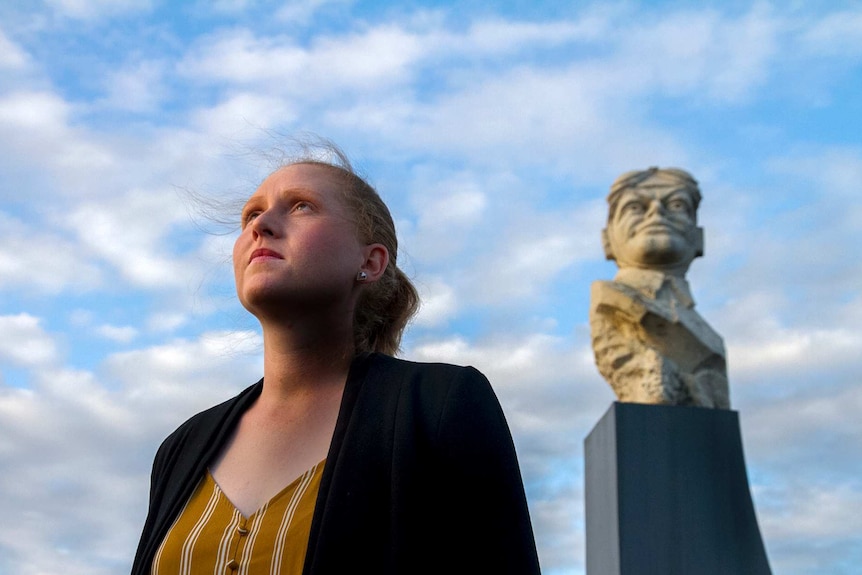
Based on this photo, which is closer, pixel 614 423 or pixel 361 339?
pixel 361 339

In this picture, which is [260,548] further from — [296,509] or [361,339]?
[361,339]

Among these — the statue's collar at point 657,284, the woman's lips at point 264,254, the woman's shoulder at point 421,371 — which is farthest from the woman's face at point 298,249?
the statue's collar at point 657,284

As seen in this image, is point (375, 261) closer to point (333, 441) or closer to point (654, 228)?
point (333, 441)

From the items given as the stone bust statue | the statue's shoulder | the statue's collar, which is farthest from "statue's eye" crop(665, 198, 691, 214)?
the statue's shoulder

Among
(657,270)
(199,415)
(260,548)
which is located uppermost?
(657,270)

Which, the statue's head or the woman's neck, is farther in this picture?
the statue's head

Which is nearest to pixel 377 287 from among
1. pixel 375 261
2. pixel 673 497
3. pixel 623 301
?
pixel 375 261

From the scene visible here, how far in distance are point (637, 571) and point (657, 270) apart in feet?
Result: 10.5

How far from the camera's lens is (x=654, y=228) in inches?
317

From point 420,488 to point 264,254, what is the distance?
538mm

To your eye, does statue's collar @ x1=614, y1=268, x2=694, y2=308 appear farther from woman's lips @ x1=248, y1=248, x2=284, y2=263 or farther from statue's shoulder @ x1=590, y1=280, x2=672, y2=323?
woman's lips @ x1=248, y1=248, x2=284, y2=263

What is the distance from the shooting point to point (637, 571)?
18.0 ft

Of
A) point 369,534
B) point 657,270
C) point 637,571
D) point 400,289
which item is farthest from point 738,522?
point 369,534

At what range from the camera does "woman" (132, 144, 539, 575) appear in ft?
5.37
